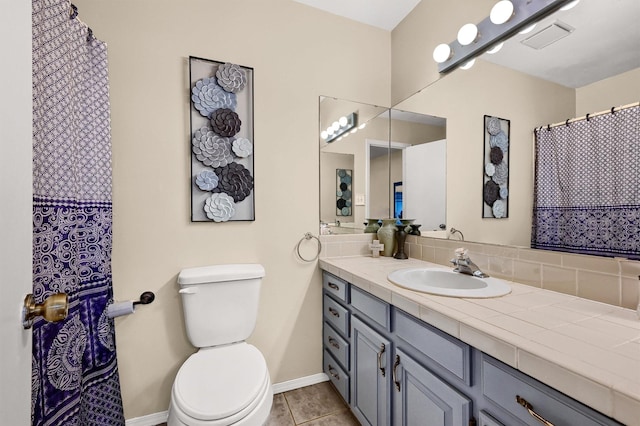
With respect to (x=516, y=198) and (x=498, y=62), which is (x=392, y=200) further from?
(x=498, y=62)

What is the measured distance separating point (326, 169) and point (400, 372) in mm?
1272

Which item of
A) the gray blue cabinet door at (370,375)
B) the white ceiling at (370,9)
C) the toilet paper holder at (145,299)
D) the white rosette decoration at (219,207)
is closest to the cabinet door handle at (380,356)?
the gray blue cabinet door at (370,375)

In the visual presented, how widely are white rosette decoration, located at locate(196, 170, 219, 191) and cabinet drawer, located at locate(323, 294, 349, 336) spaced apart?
3.31ft

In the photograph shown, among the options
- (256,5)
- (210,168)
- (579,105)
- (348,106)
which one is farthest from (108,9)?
(579,105)

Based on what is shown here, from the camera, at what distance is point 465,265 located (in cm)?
137

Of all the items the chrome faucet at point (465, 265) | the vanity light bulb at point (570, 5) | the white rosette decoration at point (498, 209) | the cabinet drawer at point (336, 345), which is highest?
the vanity light bulb at point (570, 5)

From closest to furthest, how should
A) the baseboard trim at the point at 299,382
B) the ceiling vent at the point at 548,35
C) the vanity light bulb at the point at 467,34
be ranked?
the ceiling vent at the point at 548,35, the vanity light bulb at the point at 467,34, the baseboard trim at the point at 299,382

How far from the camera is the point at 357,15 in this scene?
1.93 m

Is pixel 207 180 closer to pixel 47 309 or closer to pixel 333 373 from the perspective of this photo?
pixel 47 309

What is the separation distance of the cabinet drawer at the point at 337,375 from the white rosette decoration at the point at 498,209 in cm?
119

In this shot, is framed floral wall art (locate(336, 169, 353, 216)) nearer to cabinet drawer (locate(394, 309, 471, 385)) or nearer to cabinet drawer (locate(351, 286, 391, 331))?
Result: cabinet drawer (locate(351, 286, 391, 331))

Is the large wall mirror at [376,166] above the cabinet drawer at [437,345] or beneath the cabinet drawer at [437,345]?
above

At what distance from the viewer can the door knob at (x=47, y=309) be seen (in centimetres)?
55

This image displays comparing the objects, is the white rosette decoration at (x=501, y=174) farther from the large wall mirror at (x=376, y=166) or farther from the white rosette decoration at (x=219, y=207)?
the white rosette decoration at (x=219, y=207)
